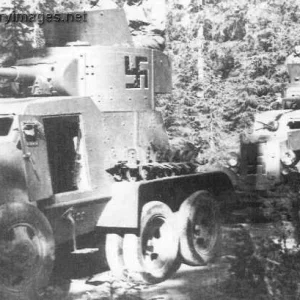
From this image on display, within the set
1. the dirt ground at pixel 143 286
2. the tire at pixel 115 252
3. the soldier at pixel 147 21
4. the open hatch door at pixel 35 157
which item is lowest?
the dirt ground at pixel 143 286

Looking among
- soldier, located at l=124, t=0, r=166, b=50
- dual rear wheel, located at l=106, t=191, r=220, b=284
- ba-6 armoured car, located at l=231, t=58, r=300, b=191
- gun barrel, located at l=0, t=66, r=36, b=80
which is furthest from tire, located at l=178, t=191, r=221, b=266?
soldier, located at l=124, t=0, r=166, b=50

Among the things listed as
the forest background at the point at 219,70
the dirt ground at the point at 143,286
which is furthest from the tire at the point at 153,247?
the forest background at the point at 219,70

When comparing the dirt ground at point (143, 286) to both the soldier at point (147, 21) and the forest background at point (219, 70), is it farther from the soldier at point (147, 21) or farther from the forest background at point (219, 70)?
the forest background at point (219, 70)

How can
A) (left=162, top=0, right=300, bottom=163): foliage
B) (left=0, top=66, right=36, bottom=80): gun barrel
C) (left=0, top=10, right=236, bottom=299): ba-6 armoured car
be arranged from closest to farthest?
(left=0, top=10, right=236, bottom=299): ba-6 armoured car → (left=0, top=66, right=36, bottom=80): gun barrel → (left=162, top=0, right=300, bottom=163): foliage

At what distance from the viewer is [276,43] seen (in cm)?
1175

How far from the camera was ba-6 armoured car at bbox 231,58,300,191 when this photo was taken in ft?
31.2

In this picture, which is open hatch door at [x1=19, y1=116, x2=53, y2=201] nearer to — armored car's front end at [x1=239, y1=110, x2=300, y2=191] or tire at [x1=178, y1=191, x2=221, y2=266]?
tire at [x1=178, y1=191, x2=221, y2=266]

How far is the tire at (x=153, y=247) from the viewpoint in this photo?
6.65 meters

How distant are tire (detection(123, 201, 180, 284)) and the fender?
0.16 meters

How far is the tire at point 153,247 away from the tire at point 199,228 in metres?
0.17

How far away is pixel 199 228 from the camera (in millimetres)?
7766

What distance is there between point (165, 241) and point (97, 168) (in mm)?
1123

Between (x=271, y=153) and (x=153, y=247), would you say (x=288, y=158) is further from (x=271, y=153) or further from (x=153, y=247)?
(x=153, y=247)

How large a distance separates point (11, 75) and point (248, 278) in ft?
11.2
